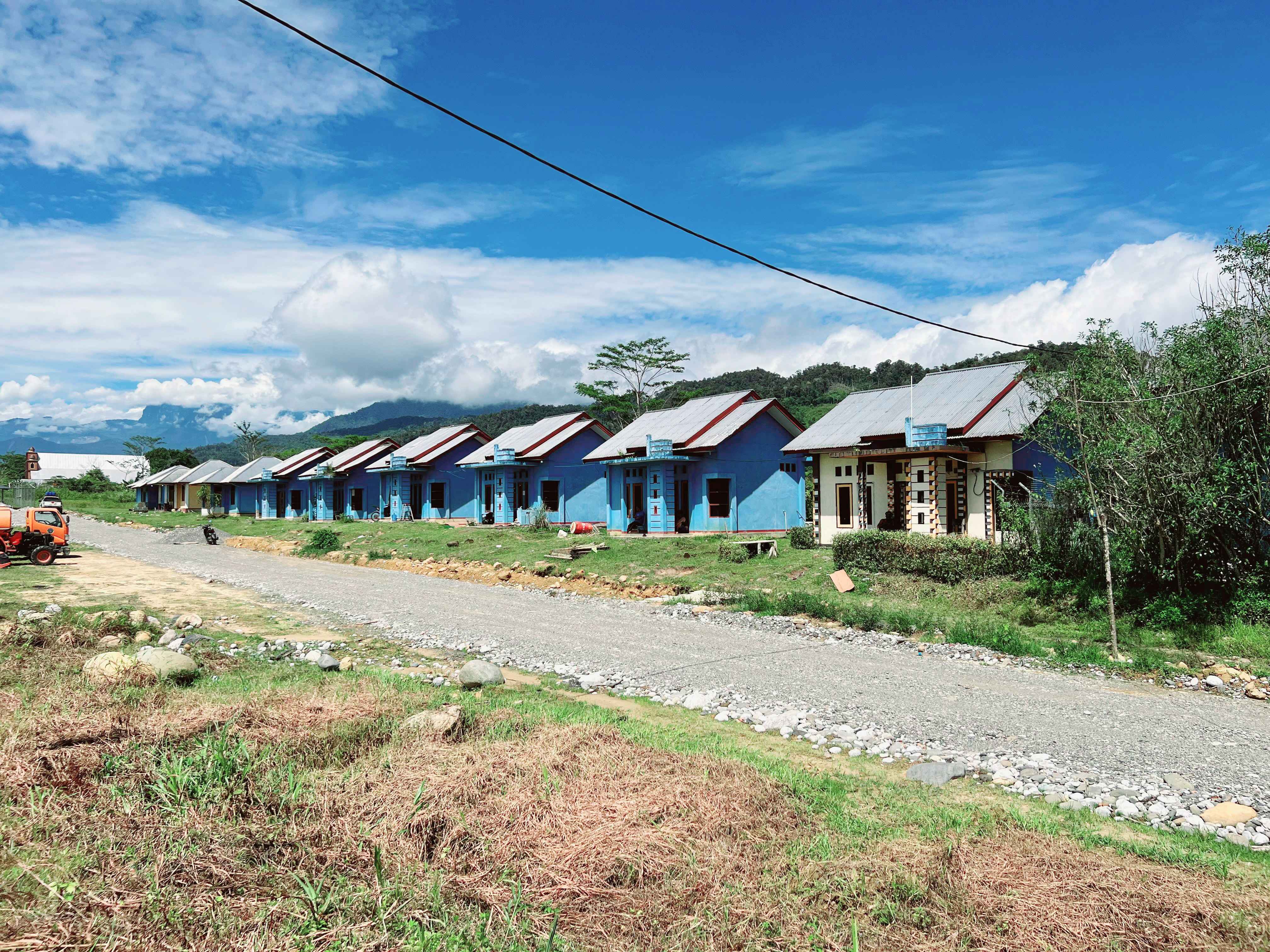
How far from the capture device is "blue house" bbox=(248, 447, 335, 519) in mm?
60375

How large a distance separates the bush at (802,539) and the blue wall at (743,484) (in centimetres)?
604

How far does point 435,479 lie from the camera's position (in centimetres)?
4747

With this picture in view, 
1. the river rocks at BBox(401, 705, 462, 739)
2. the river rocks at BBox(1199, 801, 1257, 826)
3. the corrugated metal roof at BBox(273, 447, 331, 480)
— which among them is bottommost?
the river rocks at BBox(1199, 801, 1257, 826)

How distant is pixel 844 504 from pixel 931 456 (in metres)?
4.04

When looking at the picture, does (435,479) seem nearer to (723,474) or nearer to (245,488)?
(723,474)

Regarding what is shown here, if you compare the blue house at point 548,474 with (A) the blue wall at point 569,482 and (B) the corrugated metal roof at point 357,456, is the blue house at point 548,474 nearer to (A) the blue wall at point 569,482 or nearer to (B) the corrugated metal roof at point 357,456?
(A) the blue wall at point 569,482

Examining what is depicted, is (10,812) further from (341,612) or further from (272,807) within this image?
(341,612)

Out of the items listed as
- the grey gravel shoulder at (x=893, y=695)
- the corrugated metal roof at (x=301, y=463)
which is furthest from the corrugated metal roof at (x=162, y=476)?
the grey gravel shoulder at (x=893, y=695)

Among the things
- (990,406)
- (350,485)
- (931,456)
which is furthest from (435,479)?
(990,406)

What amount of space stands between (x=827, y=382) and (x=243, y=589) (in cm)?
7216

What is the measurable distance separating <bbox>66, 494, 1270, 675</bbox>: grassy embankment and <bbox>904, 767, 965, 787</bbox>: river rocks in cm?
674

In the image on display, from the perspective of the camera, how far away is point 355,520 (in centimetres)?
5166

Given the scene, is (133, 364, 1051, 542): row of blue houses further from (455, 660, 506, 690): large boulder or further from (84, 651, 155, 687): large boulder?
(84, 651, 155, 687): large boulder

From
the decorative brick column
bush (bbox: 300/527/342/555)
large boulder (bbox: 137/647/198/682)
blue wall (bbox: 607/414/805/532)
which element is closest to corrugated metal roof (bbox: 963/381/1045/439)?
the decorative brick column
